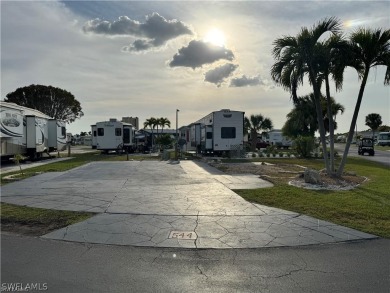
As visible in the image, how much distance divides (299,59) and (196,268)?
389 inches

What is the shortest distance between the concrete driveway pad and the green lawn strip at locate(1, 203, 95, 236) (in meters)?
0.32

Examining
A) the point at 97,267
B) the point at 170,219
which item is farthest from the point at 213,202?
the point at 97,267

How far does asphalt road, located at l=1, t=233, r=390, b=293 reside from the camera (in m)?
3.88

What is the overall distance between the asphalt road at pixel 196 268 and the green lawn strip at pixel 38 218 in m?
0.91

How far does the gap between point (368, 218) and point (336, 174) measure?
6152 millimetres

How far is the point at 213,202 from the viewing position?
8.35 m

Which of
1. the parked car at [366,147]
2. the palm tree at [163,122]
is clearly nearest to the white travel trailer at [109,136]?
the parked car at [366,147]

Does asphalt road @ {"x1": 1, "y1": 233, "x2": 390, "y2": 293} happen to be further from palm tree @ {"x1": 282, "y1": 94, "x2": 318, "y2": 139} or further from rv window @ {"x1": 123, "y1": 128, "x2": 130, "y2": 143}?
palm tree @ {"x1": 282, "y1": 94, "x2": 318, "y2": 139}

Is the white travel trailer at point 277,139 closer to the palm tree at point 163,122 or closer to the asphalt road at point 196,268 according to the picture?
the palm tree at point 163,122

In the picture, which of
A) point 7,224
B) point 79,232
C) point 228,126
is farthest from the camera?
point 228,126

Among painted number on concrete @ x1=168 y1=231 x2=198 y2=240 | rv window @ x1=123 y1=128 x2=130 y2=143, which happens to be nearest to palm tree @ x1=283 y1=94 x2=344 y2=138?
rv window @ x1=123 y1=128 x2=130 y2=143

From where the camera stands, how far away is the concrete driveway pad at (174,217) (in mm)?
5570

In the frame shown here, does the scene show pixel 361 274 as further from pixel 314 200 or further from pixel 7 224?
pixel 7 224

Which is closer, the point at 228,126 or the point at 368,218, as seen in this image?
the point at 368,218
